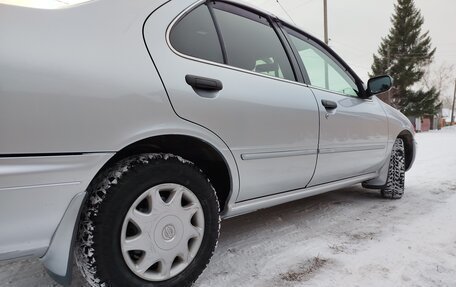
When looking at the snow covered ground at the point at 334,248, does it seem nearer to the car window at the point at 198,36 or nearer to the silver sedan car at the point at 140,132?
the silver sedan car at the point at 140,132

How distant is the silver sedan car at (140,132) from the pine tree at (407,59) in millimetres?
32684

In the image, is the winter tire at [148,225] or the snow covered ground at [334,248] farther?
the snow covered ground at [334,248]

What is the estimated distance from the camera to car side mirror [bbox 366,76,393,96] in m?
3.13

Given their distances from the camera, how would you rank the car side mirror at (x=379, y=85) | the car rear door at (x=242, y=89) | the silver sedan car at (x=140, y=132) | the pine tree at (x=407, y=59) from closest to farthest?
the silver sedan car at (x=140, y=132) → the car rear door at (x=242, y=89) → the car side mirror at (x=379, y=85) → the pine tree at (x=407, y=59)

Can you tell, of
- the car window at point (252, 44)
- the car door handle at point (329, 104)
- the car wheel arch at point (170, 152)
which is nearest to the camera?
the car wheel arch at point (170, 152)

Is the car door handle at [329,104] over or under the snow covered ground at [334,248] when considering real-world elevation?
over

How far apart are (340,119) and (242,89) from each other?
1110 mm

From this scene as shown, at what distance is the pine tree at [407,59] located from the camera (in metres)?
31.6

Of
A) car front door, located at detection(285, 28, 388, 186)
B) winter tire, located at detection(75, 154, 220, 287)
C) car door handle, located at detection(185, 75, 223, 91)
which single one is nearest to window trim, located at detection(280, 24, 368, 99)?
car front door, located at detection(285, 28, 388, 186)

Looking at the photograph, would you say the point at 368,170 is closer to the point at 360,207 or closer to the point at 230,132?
the point at 360,207

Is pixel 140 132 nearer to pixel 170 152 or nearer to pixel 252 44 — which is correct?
pixel 170 152

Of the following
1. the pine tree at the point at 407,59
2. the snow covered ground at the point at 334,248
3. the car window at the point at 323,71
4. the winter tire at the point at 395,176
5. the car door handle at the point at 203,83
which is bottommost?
the snow covered ground at the point at 334,248

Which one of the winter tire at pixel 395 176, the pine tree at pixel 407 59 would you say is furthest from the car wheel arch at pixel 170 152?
the pine tree at pixel 407 59

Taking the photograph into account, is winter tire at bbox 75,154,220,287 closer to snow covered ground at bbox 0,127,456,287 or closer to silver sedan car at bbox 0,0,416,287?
silver sedan car at bbox 0,0,416,287
